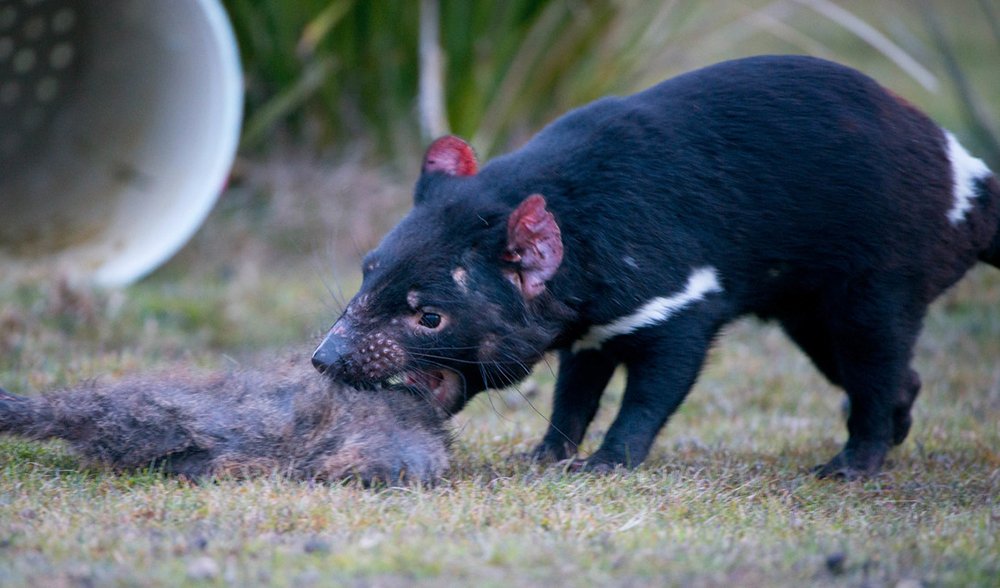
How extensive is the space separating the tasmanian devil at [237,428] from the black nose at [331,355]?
64 millimetres

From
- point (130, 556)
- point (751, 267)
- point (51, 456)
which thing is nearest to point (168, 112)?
point (51, 456)

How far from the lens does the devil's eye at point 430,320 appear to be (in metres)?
3.22

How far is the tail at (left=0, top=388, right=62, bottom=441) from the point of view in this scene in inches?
117

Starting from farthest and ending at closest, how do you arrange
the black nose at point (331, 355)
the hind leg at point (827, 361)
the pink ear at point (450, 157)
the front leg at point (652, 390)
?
the hind leg at point (827, 361) < the pink ear at point (450, 157) < the front leg at point (652, 390) < the black nose at point (331, 355)

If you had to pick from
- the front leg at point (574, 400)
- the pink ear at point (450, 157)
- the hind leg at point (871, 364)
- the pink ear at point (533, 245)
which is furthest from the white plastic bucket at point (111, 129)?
the hind leg at point (871, 364)

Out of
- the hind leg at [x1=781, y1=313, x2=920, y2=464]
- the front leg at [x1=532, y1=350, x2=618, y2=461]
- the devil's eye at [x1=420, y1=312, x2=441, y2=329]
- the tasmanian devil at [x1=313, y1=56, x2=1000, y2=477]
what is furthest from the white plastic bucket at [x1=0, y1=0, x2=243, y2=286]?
the hind leg at [x1=781, y1=313, x2=920, y2=464]

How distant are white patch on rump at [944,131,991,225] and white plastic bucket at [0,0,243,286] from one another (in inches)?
A: 144

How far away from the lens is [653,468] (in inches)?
137

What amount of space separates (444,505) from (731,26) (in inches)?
215

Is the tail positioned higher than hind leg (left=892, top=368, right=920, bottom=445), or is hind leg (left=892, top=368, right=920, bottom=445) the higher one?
the tail

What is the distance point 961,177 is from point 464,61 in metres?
4.30

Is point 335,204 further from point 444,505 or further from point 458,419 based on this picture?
point 444,505

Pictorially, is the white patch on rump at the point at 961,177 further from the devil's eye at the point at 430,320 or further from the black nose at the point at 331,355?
Answer: the black nose at the point at 331,355

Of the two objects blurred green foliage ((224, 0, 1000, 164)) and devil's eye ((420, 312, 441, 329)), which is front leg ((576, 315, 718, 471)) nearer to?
devil's eye ((420, 312, 441, 329))
